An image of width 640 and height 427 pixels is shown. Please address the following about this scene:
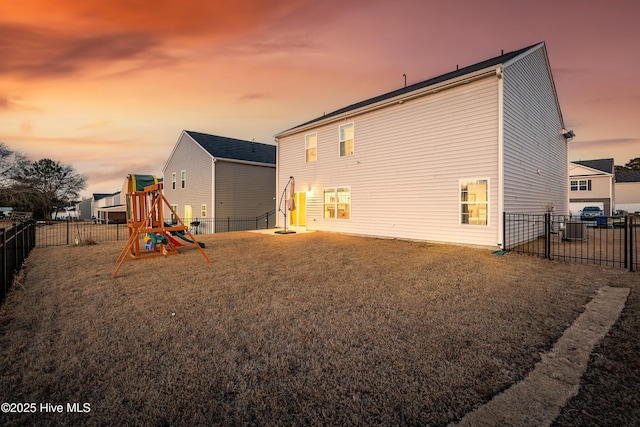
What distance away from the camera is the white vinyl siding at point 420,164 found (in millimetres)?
A: 9609

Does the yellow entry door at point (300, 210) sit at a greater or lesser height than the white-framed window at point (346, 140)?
lesser

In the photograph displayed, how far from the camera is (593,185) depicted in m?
34.0

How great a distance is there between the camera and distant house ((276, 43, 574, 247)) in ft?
31.2

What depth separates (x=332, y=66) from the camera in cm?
1333

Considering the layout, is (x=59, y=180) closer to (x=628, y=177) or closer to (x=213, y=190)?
(x=213, y=190)

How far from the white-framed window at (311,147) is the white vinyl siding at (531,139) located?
29.8 feet

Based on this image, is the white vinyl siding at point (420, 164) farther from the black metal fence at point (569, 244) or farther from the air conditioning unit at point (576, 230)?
the air conditioning unit at point (576, 230)

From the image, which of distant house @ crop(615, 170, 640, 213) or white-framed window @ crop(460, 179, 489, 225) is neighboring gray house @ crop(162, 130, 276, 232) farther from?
distant house @ crop(615, 170, 640, 213)

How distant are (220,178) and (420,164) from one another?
51.7 feet

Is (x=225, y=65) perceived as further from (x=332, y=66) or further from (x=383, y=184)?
(x=383, y=184)

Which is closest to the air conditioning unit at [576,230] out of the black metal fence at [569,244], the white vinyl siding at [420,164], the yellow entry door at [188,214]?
the black metal fence at [569,244]

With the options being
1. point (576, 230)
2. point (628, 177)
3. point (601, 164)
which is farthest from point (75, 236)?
point (628, 177)

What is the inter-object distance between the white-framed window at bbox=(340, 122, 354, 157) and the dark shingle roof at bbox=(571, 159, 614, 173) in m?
38.3

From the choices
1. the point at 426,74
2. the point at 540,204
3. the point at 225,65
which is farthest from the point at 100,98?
the point at 540,204
